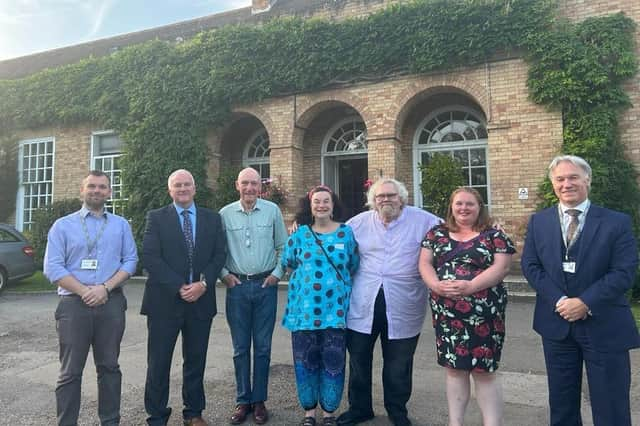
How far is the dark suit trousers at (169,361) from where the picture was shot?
3.36 m

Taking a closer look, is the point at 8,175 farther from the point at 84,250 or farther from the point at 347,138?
the point at 84,250

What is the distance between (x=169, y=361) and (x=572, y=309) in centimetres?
278

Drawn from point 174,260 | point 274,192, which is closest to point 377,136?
point 274,192

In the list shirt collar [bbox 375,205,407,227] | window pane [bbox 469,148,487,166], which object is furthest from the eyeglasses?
window pane [bbox 469,148,487,166]

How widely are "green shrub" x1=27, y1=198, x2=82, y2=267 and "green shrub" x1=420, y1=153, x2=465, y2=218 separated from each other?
10.0m

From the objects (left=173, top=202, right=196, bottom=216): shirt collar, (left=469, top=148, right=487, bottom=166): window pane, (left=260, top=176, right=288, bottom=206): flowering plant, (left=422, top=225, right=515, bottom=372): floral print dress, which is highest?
(left=469, top=148, right=487, bottom=166): window pane

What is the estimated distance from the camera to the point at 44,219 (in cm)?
1341

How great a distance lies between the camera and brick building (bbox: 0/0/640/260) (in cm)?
943

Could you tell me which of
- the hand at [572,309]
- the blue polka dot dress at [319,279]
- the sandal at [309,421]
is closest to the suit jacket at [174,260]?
the blue polka dot dress at [319,279]

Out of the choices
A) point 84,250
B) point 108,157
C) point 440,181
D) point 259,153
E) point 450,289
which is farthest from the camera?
point 108,157

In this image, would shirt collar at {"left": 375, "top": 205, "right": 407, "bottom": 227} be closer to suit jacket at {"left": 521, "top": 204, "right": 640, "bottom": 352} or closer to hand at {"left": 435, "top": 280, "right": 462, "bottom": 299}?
hand at {"left": 435, "top": 280, "right": 462, "bottom": 299}

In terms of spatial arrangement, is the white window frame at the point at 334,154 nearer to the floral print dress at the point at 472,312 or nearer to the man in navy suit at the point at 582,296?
the floral print dress at the point at 472,312

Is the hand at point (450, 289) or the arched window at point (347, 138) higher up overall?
the arched window at point (347, 138)

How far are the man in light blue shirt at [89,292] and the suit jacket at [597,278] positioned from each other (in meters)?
2.93
